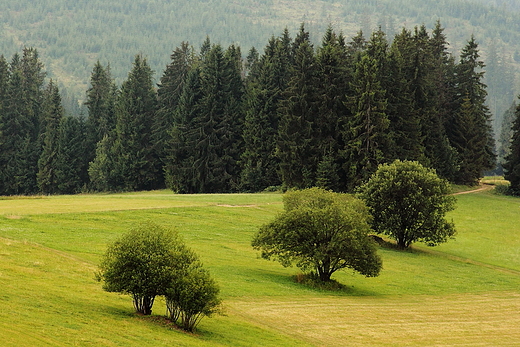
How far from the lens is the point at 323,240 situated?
42.3m

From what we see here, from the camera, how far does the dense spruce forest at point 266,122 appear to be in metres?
87.5

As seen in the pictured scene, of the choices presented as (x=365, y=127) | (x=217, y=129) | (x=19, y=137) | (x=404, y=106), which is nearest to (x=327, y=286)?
(x=365, y=127)

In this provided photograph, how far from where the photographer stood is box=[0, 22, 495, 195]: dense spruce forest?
3445 inches

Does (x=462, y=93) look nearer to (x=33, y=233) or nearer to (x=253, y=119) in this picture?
(x=253, y=119)

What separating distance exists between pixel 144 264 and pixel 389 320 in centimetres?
1470

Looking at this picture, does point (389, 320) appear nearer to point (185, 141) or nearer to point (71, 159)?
point (185, 141)

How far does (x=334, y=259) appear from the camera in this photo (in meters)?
42.5

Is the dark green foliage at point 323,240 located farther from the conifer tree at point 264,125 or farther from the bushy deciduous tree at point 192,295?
the conifer tree at point 264,125

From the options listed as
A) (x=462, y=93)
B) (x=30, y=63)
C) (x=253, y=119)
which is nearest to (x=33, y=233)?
(x=253, y=119)

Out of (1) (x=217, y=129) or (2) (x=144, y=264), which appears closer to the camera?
(2) (x=144, y=264)

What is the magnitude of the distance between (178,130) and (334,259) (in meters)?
63.7

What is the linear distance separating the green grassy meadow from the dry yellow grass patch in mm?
75

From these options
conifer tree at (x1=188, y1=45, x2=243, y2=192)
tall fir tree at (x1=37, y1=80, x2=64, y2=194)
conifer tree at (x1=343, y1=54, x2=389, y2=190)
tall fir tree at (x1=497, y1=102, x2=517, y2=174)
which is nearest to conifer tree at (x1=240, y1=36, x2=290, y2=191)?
conifer tree at (x1=188, y1=45, x2=243, y2=192)

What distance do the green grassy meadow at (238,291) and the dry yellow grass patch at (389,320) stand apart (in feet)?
0.25
